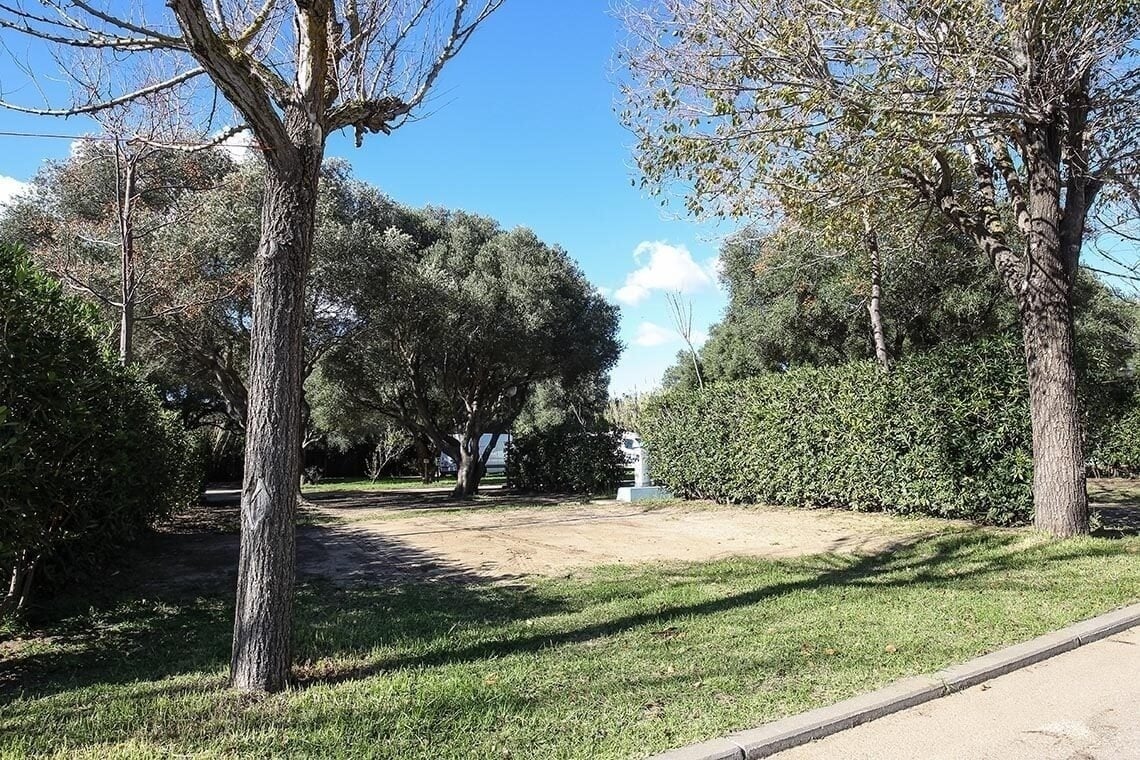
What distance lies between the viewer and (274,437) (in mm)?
3758

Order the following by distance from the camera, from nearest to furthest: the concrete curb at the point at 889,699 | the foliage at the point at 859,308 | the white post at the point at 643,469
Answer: the concrete curb at the point at 889,699, the foliage at the point at 859,308, the white post at the point at 643,469

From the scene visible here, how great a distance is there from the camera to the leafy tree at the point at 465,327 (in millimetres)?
16859

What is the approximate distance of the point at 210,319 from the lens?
15.0 metres

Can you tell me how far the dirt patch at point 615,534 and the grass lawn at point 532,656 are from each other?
142cm

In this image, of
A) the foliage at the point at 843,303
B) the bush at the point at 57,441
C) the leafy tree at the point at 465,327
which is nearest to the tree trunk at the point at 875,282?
the foliage at the point at 843,303

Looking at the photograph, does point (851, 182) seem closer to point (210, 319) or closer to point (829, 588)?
point (829, 588)

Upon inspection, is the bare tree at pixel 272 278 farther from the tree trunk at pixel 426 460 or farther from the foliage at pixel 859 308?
the tree trunk at pixel 426 460

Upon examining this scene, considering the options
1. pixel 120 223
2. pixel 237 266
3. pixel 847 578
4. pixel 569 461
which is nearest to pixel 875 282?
pixel 847 578

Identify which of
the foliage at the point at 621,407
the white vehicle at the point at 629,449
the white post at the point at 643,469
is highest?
the foliage at the point at 621,407

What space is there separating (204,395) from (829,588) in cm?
2498

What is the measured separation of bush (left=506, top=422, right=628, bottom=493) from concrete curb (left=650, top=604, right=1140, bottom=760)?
15599mm

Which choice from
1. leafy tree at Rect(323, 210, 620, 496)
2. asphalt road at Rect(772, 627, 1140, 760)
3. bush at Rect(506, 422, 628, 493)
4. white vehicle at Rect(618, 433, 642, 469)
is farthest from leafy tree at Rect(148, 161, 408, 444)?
asphalt road at Rect(772, 627, 1140, 760)

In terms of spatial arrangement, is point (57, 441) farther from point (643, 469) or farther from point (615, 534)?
point (643, 469)

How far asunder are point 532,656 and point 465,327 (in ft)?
47.8
